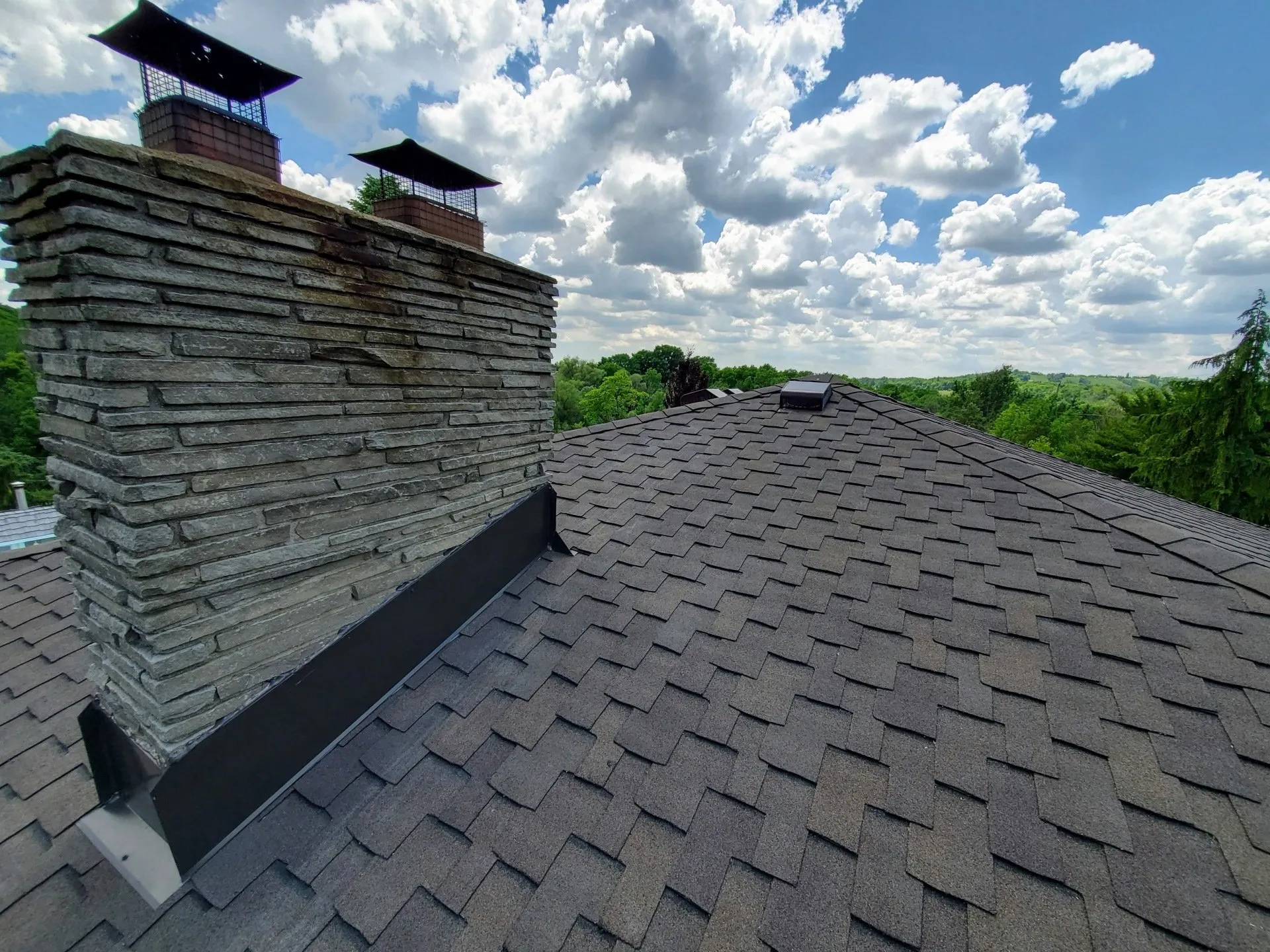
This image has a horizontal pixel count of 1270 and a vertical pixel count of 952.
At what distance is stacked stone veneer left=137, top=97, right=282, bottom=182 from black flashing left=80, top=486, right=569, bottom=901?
6.41 ft

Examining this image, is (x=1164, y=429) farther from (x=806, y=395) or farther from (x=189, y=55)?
(x=189, y=55)

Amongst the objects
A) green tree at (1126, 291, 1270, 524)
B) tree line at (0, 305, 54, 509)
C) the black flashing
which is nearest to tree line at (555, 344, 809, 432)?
green tree at (1126, 291, 1270, 524)

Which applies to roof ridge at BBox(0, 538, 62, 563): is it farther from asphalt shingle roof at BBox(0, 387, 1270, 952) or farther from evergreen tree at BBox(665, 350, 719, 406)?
evergreen tree at BBox(665, 350, 719, 406)

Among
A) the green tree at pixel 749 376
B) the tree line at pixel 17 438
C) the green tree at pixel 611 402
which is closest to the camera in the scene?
the tree line at pixel 17 438

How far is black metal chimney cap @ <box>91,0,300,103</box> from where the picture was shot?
1.79m

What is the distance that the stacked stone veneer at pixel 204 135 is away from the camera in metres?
1.79

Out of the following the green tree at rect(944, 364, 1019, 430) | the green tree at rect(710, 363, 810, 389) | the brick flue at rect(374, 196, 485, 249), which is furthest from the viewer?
the green tree at rect(710, 363, 810, 389)

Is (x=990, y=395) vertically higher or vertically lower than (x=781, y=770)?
higher

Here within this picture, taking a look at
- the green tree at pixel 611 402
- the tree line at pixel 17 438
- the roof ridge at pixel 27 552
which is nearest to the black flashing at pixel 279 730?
the roof ridge at pixel 27 552

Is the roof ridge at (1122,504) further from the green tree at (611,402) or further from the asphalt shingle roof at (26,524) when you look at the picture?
the green tree at (611,402)

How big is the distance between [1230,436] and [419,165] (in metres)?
20.8

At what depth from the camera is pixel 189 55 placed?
1.90 metres

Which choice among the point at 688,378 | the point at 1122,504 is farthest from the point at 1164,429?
the point at 1122,504

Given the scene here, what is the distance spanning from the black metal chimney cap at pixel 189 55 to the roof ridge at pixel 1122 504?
202 inches
